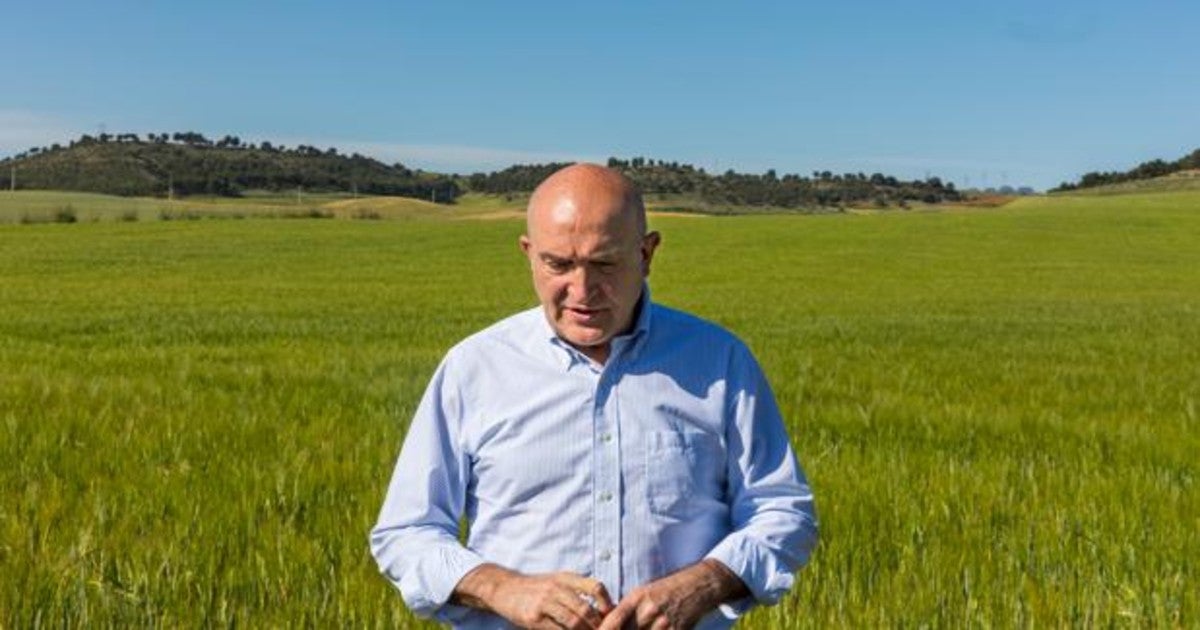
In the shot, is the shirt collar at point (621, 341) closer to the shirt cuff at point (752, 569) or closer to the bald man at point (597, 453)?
the bald man at point (597, 453)

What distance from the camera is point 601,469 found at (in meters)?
2.56

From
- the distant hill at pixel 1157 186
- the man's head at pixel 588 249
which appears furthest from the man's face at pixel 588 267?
the distant hill at pixel 1157 186

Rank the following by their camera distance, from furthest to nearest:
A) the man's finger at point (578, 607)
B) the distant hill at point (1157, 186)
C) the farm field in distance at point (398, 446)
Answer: the distant hill at point (1157, 186), the farm field in distance at point (398, 446), the man's finger at point (578, 607)

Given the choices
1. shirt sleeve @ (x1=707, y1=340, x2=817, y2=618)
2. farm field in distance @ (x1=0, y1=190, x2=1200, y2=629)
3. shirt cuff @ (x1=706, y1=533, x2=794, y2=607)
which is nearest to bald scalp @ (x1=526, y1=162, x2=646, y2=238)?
shirt sleeve @ (x1=707, y1=340, x2=817, y2=618)

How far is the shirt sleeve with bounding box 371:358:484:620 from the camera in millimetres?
2555

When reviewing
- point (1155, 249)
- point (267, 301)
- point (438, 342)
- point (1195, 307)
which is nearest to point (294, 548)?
point (438, 342)

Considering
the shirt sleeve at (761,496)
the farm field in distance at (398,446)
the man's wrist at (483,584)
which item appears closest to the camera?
the man's wrist at (483,584)

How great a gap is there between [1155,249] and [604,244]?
63.4 m

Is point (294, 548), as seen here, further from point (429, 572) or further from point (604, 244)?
point (604, 244)

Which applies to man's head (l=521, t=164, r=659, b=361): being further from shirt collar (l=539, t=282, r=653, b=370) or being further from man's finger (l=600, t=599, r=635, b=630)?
man's finger (l=600, t=599, r=635, b=630)

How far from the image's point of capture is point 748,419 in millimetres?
2605

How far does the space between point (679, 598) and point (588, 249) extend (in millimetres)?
671

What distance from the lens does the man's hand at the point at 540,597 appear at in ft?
7.61

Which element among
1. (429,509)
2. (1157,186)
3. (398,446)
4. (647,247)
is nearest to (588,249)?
(647,247)
